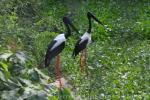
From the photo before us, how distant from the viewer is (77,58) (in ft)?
29.6

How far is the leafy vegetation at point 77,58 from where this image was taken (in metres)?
3.98

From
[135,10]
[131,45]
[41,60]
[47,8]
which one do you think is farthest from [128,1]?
[41,60]

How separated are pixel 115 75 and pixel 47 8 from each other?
516 cm

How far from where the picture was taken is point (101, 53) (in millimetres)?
9547

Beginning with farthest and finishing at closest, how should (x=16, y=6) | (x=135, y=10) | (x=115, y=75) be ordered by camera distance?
(x=135, y=10)
(x=16, y=6)
(x=115, y=75)

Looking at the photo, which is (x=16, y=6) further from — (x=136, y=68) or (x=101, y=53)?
(x=136, y=68)

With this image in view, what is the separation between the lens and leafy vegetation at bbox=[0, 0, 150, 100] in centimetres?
398

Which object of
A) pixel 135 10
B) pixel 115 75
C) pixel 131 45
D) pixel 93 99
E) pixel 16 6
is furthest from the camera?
pixel 135 10

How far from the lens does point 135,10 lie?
1277 cm

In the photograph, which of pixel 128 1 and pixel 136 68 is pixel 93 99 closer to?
pixel 136 68

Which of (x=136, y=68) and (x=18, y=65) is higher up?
(x=18, y=65)

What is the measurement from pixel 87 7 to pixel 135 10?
1.36 metres

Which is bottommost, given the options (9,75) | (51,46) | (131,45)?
(131,45)

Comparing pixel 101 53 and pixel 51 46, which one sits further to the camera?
pixel 101 53
